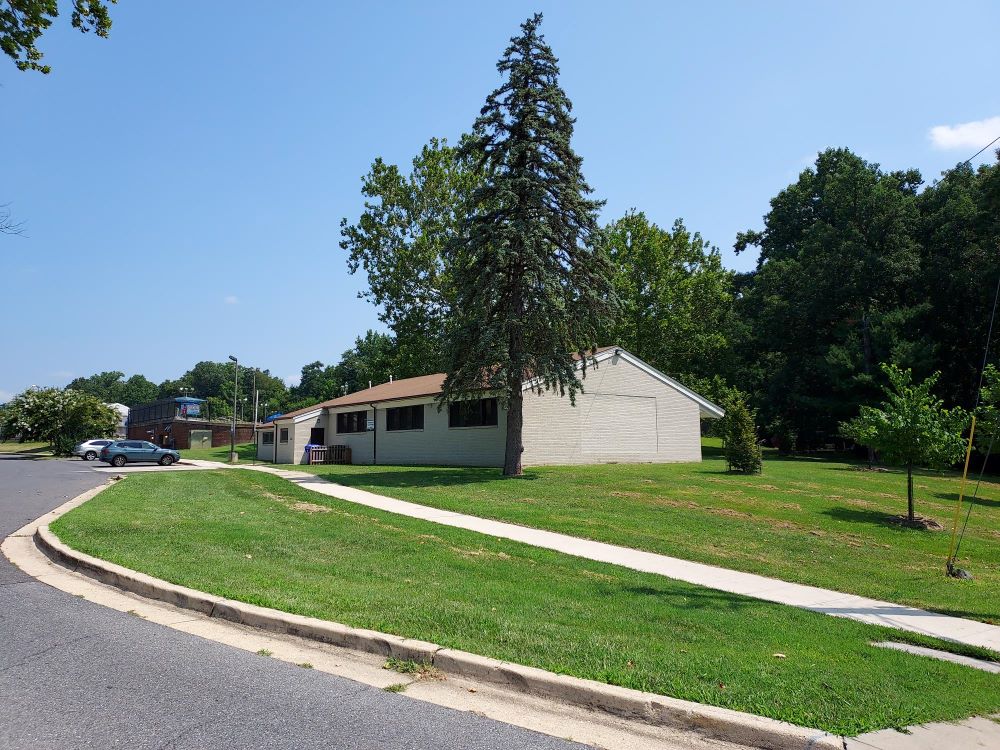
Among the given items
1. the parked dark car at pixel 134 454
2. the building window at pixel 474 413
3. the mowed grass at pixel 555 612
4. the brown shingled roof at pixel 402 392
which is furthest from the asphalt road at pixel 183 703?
the parked dark car at pixel 134 454

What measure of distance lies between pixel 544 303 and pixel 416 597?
1570 cm

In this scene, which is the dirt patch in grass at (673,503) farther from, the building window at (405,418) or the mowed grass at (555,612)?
the building window at (405,418)

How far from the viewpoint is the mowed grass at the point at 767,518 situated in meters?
10.5

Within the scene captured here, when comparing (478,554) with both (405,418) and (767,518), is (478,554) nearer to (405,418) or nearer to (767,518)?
(767,518)

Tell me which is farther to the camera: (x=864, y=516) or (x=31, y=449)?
(x=31, y=449)

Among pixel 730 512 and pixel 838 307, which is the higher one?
pixel 838 307

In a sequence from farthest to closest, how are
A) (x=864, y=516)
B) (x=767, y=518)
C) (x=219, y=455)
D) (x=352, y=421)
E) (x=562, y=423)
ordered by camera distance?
(x=219, y=455) → (x=352, y=421) → (x=562, y=423) → (x=864, y=516) → (x=767, y=518)

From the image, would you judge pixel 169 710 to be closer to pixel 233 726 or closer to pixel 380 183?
pixel 233 726

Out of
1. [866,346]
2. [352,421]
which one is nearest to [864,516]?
[352,421]

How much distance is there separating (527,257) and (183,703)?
61.6 ft

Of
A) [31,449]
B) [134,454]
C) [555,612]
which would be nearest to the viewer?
[555,612]

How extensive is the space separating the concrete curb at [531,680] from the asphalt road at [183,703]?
1.85 ft

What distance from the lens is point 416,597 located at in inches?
292

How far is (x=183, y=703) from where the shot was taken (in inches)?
182
